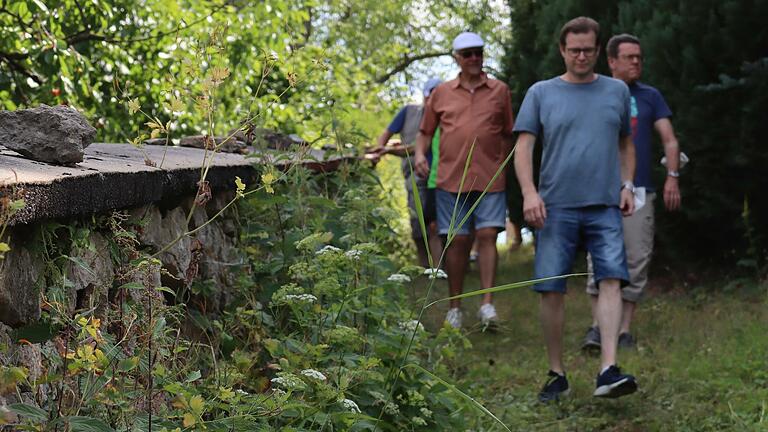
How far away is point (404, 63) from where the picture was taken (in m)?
23.4

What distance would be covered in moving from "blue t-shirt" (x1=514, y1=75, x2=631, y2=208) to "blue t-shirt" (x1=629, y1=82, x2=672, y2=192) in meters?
1.21

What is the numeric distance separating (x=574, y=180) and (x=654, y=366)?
1.29 metres

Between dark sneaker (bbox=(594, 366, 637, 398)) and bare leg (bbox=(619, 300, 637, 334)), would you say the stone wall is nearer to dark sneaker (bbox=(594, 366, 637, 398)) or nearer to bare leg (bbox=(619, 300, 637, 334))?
dark sneaker (bbox=(594, 366, 637, 398))

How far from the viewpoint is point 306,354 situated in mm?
3672

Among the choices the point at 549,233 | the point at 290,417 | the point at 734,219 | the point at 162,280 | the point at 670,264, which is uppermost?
the point at 162,280

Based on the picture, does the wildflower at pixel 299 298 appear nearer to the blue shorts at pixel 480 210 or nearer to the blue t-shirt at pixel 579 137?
the blue t-shirt at pixel 579 137

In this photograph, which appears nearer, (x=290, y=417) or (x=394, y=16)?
(x=290, y=417)

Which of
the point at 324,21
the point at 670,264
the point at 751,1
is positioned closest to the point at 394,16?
the point at 324,21

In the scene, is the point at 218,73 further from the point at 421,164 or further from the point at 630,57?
the point at 421,164

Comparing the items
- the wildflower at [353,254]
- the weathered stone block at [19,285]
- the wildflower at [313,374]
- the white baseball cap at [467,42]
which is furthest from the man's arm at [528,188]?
the weathered stone block at [19,285]

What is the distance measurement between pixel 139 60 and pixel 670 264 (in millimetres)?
4736

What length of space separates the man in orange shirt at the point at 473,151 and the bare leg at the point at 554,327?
1788 millimetres

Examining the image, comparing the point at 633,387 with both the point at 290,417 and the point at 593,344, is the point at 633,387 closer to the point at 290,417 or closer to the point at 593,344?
the point at 593,344

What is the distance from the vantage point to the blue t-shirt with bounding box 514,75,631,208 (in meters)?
6.03
